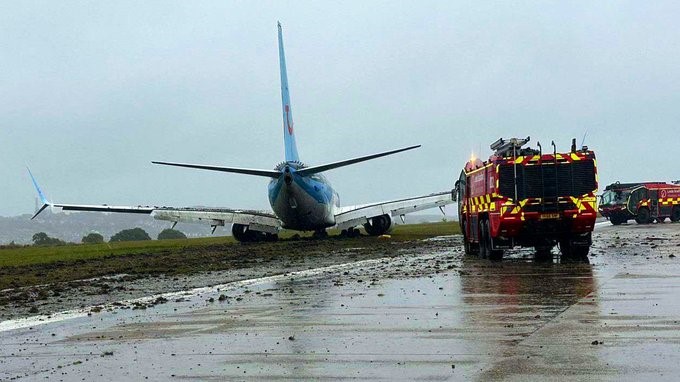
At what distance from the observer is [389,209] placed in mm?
55469

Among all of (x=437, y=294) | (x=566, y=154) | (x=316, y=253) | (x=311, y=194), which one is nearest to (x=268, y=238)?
(x=311, y=194)

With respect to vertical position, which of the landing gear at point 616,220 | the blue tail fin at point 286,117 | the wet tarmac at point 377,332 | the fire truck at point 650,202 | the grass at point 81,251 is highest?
the blue tail fin at point 286,117

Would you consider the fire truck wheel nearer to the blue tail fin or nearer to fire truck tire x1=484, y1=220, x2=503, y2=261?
fire truck tire x1=484, y1=220, x2=503, y2=261

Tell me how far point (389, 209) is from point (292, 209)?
29.4ft

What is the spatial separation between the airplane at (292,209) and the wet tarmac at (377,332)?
2297cm

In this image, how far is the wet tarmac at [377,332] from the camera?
31.4 ft

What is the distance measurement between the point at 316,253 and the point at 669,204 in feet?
120

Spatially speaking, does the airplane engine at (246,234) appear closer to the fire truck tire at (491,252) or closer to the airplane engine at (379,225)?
the airplane engine at (379,225)

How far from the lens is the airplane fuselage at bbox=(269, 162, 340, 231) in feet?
151

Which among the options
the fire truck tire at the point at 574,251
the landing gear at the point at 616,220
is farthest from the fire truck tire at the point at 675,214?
the fire truck tire at the point at 574,251

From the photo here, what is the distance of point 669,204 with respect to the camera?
6594 cm

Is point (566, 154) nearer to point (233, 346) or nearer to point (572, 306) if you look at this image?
point (572, 306)

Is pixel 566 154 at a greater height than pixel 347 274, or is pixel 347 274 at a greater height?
pixel 566 154

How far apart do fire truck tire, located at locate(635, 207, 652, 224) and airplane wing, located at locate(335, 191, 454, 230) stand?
1571cm
